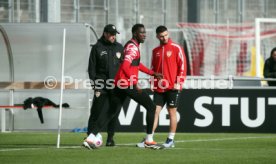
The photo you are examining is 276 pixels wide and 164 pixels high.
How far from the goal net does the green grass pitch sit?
14.9 metres

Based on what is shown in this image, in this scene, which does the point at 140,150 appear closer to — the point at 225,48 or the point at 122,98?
the point at 122,98

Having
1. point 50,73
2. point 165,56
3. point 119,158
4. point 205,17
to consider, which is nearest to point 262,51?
point 205,17

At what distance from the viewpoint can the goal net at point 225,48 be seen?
123ft

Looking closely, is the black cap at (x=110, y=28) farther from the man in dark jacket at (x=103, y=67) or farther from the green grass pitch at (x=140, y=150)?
the green grass pitch at (x=140, y=150)

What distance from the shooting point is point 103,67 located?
18.3m

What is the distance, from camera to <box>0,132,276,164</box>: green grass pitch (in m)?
15.4

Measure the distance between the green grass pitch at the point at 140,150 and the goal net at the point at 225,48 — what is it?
14917 millimetres

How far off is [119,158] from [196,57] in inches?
896

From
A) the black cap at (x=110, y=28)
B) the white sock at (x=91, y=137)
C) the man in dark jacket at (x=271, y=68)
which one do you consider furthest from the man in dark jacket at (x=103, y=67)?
the man in dark jacket at (x=271, y=68)

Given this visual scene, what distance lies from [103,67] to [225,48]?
72.0 feet

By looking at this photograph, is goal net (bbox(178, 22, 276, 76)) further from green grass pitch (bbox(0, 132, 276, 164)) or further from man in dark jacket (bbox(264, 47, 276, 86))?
green grass pitch (bbox(0, 132, 276, 164))

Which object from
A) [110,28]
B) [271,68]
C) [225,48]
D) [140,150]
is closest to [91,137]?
[140,150]

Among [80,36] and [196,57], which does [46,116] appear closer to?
[80,36]

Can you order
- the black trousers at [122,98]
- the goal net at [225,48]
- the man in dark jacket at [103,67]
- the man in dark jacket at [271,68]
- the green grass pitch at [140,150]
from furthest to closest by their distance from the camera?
the goal net at [225,48] < the man in dark jacket at [271,68] < the man in dark jacket at [103,67] < the black trousers at [122,98] < the green grass pitch at [140,150]
